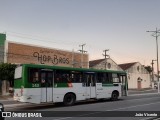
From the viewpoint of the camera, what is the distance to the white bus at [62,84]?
20.0 meters

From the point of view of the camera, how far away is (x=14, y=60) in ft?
136

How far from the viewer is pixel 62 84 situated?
72.0ft

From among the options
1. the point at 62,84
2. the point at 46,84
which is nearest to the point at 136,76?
the point at 62,84

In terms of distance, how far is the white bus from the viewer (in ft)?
65.5

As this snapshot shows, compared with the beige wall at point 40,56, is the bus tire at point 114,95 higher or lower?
lower

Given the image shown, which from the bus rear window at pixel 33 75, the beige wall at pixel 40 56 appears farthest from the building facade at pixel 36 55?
the bus rear window at pixel 33 75

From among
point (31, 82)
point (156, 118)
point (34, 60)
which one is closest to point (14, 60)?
point (34, 60)

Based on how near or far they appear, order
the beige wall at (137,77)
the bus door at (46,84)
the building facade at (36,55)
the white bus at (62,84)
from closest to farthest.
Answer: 1. the white bus at (62,84)
2. the bus door at (46,84)
3. the building facade at (36,55)
4. the beige wall at (137,77)

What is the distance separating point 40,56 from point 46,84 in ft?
82.7

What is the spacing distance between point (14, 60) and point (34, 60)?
12.9ft

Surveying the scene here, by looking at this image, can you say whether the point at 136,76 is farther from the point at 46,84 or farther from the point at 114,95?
the point at 46,84

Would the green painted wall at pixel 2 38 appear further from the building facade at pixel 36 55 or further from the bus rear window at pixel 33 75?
the bus rear window at pixel 33 75

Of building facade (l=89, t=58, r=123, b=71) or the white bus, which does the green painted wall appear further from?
building facade (l=89, t=58, r=123, b=71)

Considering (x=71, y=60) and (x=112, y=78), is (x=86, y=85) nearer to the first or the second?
(x=112, y=78)
